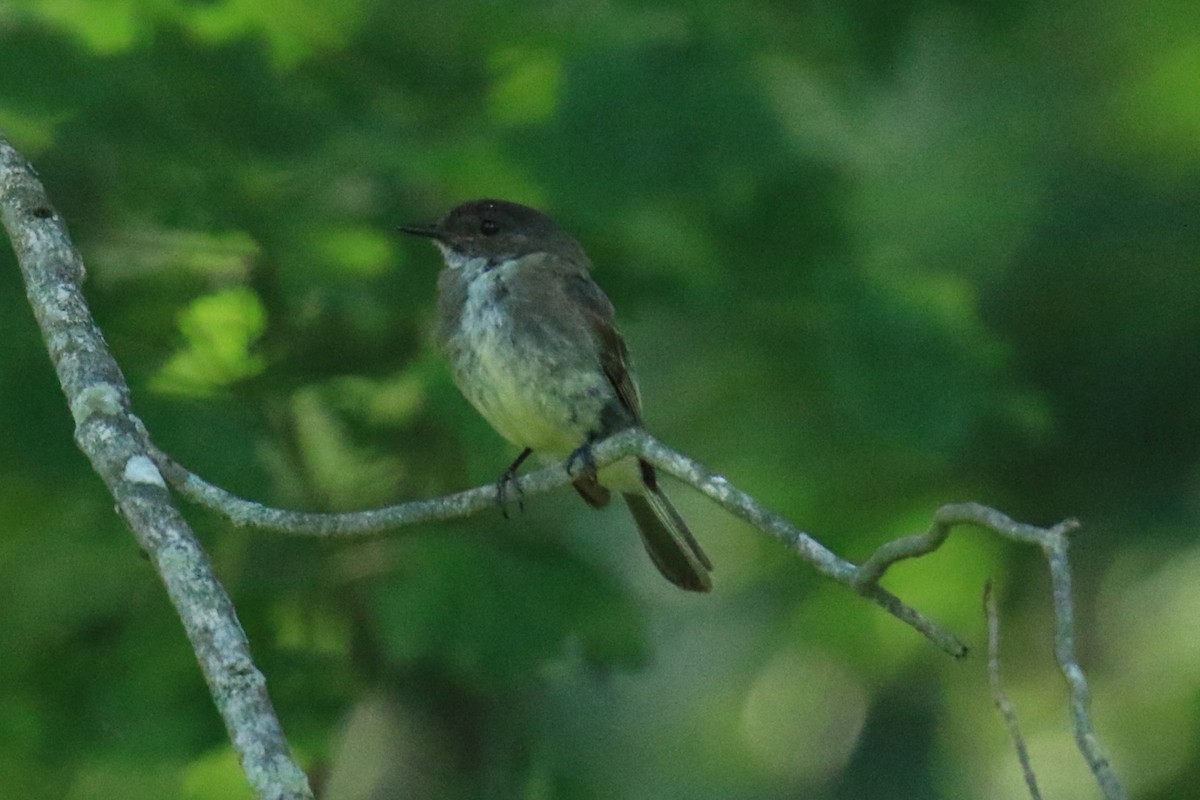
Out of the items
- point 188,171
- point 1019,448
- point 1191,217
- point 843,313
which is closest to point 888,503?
point 1019,448

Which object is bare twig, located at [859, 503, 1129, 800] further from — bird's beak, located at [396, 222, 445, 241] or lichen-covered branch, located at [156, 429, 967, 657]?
bird's beak, located at [396, 222, 445, 241]

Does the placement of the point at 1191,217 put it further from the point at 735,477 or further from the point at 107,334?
the point at 107,334

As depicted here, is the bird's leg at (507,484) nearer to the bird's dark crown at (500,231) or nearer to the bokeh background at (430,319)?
the bokeh background at (430,319)

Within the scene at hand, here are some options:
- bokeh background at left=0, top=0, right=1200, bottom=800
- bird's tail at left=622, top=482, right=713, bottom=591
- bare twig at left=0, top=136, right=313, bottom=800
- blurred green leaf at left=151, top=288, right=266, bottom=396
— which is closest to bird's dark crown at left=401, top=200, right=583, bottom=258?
bokeh background at left=0, top=0, right=1200, bottom=800

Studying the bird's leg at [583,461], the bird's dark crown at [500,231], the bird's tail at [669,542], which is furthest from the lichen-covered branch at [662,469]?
the bird's dark crown at [500,231]

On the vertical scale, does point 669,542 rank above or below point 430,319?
below

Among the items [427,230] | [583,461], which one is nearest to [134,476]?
[583,461]

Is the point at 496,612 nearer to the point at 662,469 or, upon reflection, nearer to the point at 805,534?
the point at 662,469
